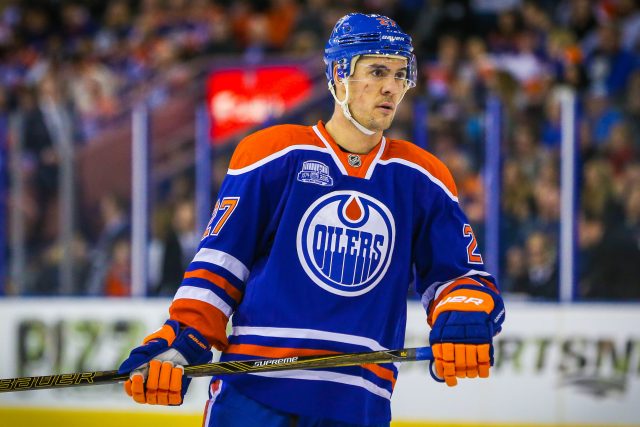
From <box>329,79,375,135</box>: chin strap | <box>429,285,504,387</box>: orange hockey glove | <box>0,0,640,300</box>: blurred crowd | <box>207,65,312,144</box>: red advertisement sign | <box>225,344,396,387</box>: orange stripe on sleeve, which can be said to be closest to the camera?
<box>429,285,504,387</box>: orange hockey glove

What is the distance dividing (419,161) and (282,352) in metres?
0.54

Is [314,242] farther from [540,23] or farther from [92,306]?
[540,23]

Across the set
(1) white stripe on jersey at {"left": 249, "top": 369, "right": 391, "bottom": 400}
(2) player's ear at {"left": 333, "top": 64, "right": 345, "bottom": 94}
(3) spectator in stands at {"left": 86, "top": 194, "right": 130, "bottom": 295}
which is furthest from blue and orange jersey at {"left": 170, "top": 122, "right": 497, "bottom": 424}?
(3) spectator in stands at {"left": 86, "top": 194, "right": 130, "bottom": 295}

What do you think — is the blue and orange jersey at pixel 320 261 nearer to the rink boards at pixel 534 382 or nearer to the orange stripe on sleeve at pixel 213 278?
the orange stripe on sleeve at pixel 213 278

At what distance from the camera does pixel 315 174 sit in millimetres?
2461

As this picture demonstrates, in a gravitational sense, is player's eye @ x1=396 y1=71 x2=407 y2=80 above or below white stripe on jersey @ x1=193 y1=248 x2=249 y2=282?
above

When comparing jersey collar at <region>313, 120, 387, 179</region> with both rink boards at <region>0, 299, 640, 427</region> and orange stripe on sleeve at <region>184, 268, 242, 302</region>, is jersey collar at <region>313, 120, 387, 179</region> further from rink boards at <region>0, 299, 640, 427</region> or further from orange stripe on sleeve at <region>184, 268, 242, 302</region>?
rink boards at <region>0, 299, 640, 427</region>

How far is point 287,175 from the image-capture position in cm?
247

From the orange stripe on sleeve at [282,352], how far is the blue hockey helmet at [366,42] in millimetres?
628

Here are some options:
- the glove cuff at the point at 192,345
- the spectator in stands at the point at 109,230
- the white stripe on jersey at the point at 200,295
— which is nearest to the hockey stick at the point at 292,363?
the glove cuff at the point at 192,345

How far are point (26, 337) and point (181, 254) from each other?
0.93 meters

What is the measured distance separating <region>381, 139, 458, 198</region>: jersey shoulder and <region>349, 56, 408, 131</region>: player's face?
7 cm

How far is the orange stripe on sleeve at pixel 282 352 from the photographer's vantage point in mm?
2400

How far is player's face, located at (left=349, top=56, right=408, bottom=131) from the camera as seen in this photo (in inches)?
98.1
